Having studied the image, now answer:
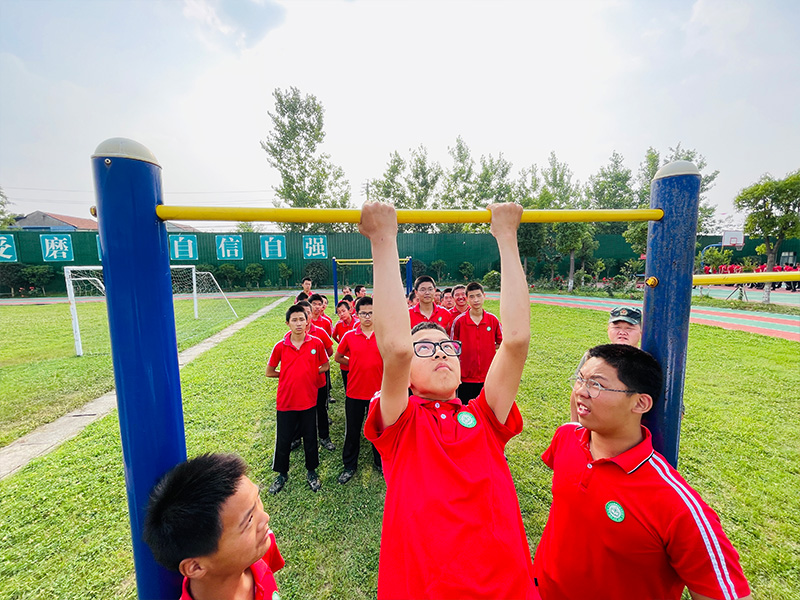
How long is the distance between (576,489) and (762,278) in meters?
1.74

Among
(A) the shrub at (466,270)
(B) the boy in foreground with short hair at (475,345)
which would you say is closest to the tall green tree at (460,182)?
(A) the shrub at (466,270)

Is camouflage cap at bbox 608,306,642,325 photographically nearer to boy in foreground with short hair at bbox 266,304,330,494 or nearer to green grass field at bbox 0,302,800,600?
green grass field at bbox 0,302,800,600

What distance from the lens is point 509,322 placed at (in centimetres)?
134

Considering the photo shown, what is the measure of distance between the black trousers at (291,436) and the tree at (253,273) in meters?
21.8

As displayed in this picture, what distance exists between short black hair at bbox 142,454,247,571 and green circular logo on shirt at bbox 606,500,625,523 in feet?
4.80

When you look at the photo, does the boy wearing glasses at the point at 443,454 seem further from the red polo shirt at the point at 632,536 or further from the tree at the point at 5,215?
the tree at the point at 5,215

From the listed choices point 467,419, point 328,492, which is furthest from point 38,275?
point 467,419

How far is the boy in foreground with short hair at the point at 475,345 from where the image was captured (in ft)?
14.0

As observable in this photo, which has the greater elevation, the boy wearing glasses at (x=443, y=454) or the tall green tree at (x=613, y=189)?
the tall green tree at (x=613, y=189)

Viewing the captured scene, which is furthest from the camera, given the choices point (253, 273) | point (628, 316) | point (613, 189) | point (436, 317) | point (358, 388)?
point (613, 189)

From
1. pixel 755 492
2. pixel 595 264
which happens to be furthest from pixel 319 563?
pixel 595 264

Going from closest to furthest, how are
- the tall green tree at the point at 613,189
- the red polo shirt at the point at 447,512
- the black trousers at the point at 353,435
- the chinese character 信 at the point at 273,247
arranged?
the red polo shirt at the point at 447,512
the black trousers at the point at 353,435
the chinese character 信 at the point at 273,247
the tall green tree at the point at 613,189

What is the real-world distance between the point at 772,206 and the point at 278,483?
21.3m

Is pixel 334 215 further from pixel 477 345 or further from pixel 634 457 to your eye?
pixel 477 345
